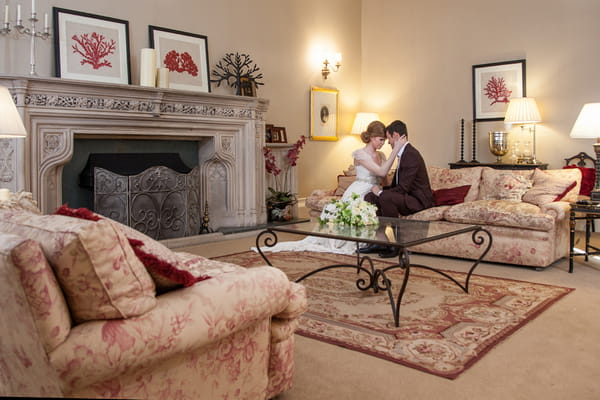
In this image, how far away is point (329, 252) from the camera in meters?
4.84

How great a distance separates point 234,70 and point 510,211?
3484 mm

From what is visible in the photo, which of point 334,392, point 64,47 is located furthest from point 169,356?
point 64,47

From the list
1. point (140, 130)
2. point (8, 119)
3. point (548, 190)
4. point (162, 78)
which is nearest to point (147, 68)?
point (162, 78)

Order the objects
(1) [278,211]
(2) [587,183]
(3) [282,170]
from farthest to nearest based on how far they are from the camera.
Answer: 1. (3) [282,170]
2. (1) [278,211]
3. (2) [587,183]

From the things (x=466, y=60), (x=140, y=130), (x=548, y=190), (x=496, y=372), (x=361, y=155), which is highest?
(x=466, y=60)

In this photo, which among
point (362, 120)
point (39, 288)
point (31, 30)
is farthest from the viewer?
point (362, 120)

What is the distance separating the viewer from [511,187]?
4824 millimetres

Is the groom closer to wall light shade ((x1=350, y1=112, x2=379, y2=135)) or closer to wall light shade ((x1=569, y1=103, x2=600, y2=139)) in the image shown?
wall light shade ((x1=569, y1=103, x2=600, y2=139))

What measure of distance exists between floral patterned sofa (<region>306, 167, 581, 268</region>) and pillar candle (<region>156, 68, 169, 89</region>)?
8.99 feet

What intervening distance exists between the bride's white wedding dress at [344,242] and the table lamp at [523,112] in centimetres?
185

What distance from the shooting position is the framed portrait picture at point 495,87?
6441 millimetres

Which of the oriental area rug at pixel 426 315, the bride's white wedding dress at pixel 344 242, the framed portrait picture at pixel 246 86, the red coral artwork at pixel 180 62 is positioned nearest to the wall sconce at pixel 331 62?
the framed portrait picture at pixel 246 86

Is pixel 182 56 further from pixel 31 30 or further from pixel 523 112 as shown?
pixel 523 112

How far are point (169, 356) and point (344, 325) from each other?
153cm
